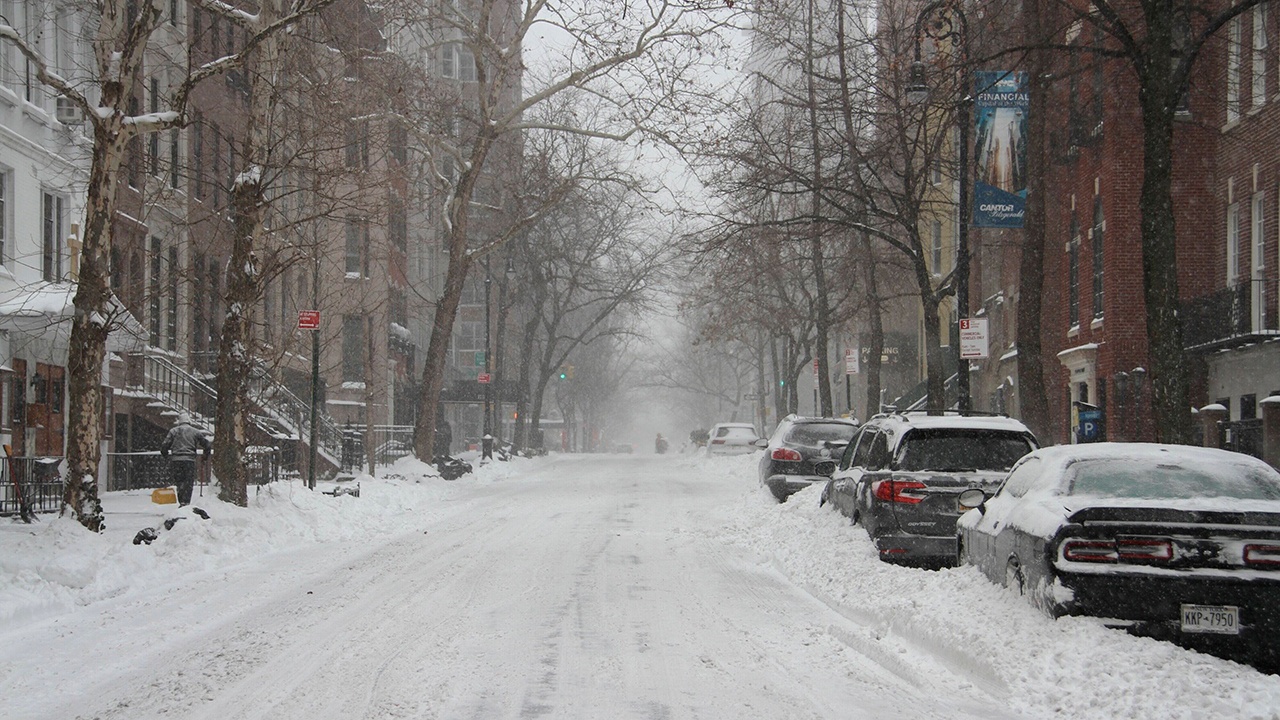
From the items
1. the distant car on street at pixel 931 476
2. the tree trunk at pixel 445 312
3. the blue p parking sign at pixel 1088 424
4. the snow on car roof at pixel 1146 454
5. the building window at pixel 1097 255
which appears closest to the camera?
the snow on car roof at pixel 1146 454

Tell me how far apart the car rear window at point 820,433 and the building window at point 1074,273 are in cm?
1204

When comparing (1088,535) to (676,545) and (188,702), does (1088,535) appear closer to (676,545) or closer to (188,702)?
(188,702)

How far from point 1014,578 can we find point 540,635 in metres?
3.61

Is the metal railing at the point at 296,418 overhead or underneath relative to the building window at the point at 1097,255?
underneath

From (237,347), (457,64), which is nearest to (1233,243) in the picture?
(237,347)

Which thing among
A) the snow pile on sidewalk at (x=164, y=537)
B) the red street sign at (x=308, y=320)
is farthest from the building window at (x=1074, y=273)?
the red street sign at (x=308, y=320)

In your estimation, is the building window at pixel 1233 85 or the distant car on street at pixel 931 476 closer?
the distant car on street at pixel 931 476

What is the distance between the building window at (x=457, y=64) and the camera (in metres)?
71.0

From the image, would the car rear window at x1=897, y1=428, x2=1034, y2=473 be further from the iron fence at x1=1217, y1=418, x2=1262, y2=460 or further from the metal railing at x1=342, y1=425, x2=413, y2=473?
the metal railing at x1=342, y1=425, x2=413, y2=473

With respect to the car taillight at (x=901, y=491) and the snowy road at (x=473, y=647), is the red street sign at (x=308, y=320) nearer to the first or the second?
the snowy road at (x=473, y=647)

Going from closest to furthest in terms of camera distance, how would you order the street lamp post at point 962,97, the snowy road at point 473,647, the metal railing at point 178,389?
the snowy road at point 473,647 → the street lamp post at point 962,97 → the metal railing at point 178,389

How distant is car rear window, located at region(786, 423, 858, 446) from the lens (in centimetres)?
2223

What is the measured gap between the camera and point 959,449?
13.1m

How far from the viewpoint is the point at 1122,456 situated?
880 centimetres
